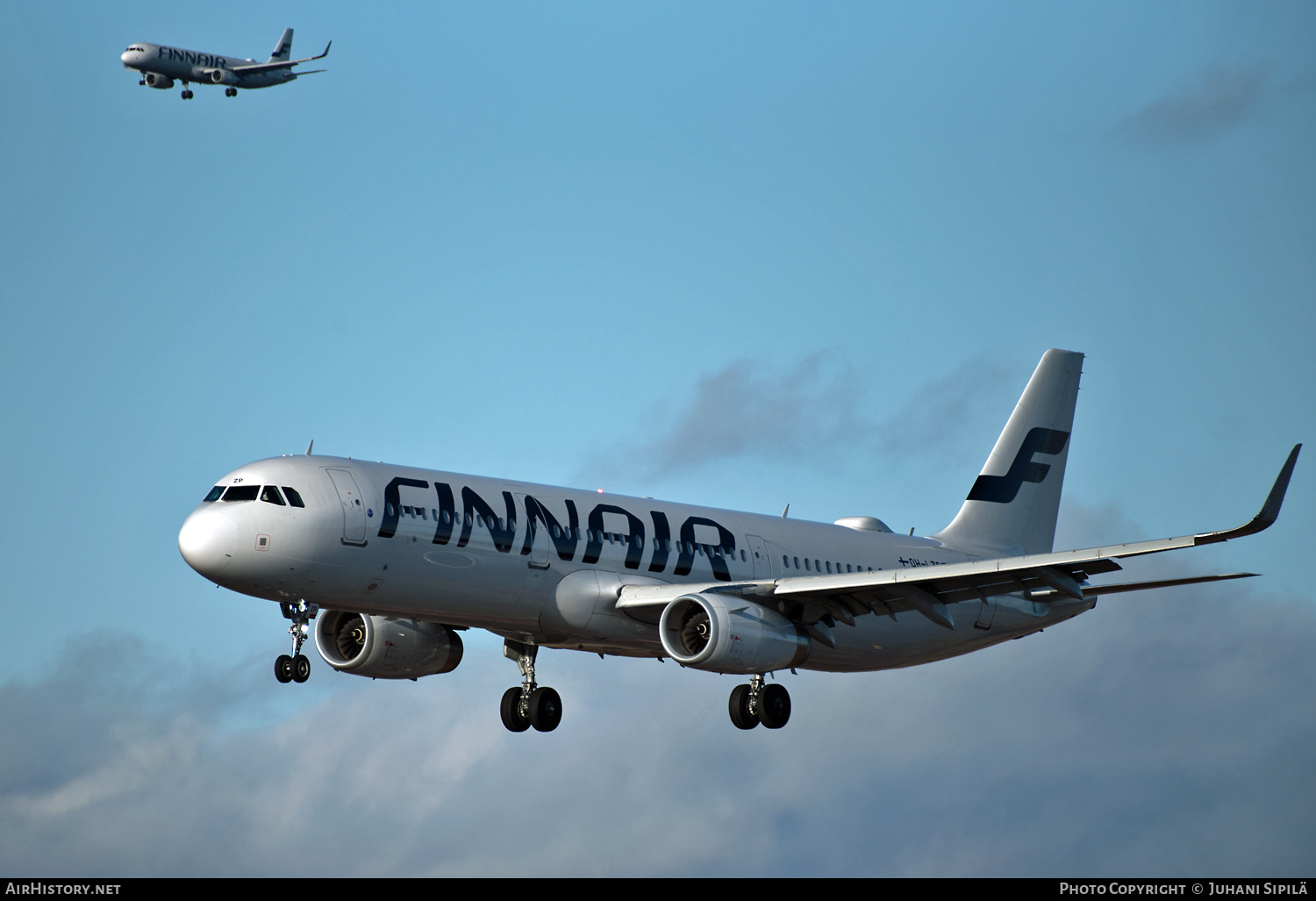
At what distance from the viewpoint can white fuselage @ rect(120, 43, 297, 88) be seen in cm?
7781

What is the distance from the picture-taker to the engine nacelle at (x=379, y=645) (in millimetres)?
41438

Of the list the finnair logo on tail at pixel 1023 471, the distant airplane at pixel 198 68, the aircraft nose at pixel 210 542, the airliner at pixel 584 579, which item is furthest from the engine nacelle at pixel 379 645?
the distant airplane at pixel 198 68

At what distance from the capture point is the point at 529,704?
4212 cm

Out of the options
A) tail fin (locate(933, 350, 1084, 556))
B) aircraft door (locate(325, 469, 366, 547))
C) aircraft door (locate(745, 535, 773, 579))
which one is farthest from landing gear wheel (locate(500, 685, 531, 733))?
tail fin (locate(933, 350, 1084, 556))

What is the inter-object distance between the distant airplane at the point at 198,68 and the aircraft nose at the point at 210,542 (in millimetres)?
43264

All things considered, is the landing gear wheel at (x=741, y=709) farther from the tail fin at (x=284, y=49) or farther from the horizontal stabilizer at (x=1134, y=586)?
the tail fin at (x=284, y=49)

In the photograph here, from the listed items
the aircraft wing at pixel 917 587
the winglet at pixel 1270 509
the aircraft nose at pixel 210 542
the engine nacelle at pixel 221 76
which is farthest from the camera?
the engine nacelle at pixel 221 76

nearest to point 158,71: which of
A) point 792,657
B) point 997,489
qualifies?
point 997,489

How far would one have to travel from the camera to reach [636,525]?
129ft

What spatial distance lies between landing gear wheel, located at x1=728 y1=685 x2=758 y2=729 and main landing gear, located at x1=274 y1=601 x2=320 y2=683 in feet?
35.5

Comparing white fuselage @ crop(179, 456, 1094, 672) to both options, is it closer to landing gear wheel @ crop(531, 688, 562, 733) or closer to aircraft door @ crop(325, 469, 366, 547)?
aircraft door @ crop(325, 469, 366, 547)

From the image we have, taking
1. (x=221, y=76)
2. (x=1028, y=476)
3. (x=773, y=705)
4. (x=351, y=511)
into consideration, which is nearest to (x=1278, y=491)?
(x=773, y=705)

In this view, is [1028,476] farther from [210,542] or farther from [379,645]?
[210,542]
